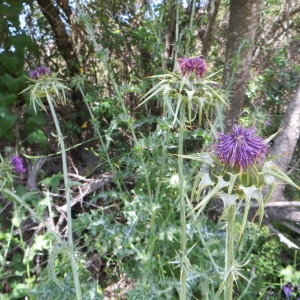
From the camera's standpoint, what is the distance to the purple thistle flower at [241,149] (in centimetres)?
114

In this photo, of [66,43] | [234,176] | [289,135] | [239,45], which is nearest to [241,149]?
[234,176]

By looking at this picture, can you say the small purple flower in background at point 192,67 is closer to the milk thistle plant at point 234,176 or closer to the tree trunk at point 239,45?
the milk thistle plant at point 234,176

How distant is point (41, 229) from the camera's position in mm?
3100

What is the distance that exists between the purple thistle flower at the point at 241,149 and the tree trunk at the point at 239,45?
5.71 feet

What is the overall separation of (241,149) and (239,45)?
78.2 inches

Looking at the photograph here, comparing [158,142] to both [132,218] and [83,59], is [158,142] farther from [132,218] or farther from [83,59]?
[83,59]

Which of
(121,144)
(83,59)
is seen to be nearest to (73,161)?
(121,144)

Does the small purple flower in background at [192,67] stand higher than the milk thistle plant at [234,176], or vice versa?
the small purple flower in background at [192,67]

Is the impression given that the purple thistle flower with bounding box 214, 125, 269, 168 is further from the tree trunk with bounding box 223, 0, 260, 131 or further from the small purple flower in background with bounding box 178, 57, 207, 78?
the tree trunk with bounding box 223, 0, 260, 131

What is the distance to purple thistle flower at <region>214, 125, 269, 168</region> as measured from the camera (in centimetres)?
114

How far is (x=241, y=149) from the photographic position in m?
1.14

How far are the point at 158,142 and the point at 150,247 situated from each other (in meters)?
0.62

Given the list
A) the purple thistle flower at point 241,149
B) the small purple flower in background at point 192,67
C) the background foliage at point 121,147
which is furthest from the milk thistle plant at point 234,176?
the background foliage at point 121,147

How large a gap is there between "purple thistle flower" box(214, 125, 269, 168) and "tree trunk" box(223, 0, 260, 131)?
1.74 m
